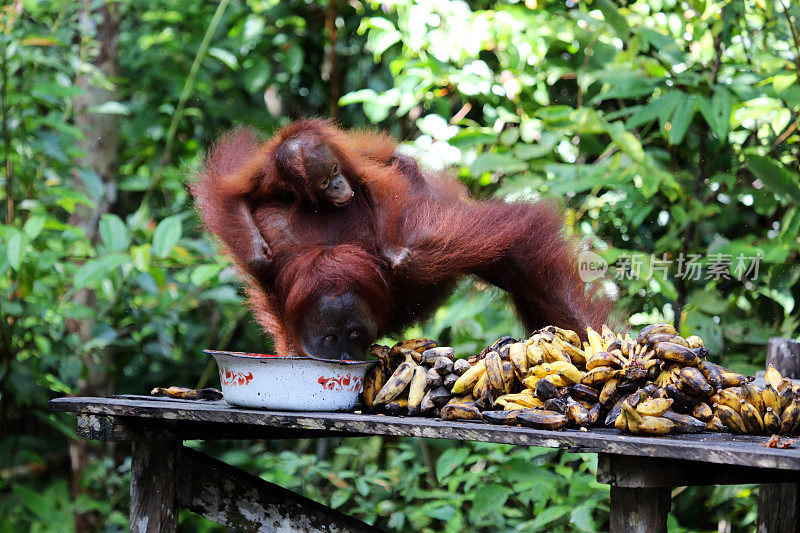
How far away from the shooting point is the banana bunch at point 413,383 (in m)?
1.57

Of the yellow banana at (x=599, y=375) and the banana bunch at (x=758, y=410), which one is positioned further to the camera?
the yellow banana at (x=599, y=375)

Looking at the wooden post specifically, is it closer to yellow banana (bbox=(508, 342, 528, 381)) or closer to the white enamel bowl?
yellow banana (bbox=(508, 342, 528, 381))

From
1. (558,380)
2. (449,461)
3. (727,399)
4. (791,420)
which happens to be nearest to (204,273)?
(449,461)

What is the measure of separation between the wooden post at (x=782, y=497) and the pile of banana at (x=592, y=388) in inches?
28.2

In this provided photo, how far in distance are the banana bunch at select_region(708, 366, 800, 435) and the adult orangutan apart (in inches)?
21.8

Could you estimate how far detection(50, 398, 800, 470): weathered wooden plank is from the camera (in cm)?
109

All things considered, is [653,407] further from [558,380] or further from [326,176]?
[326,176]

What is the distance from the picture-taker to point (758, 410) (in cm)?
141

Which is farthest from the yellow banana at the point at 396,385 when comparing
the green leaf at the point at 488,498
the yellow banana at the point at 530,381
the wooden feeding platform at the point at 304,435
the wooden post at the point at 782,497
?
the wooden post at the point at 782,497

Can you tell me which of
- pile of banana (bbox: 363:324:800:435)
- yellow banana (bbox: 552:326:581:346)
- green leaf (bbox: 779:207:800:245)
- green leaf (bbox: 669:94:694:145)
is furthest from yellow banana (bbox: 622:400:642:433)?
green leaf (bbox: 779:207:800:245)

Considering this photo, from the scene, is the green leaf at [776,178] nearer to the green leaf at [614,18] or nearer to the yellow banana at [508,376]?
the green leaf at [614,18]

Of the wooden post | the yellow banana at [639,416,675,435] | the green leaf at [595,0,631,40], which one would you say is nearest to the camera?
the yellow banana at [639,416,675,435]

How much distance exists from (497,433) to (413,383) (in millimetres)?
372

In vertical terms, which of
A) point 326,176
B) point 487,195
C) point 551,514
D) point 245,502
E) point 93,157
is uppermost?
point 326,176
